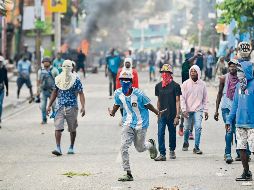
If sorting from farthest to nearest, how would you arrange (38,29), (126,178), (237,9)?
(38,29) < (237,9) < (126,178)

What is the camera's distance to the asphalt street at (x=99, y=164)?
480 inches

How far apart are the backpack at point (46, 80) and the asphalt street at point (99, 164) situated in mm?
996

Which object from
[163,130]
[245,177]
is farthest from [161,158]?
[245,177]

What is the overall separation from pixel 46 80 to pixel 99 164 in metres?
8.30

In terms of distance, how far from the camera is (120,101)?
12.7m

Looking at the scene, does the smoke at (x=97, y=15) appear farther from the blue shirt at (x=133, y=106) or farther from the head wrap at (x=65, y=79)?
the blue shirt at (x=133, y=106)

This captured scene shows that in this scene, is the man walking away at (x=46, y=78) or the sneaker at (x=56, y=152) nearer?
the sneaker at (x=56, y=152)

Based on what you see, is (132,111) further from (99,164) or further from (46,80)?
(46,80)

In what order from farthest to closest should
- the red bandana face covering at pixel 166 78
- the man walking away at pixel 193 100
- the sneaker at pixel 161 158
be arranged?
the man walking away at pixel 193 100
the red bandana face covering at pixel 166 78
the sneaker at pixel 161 158

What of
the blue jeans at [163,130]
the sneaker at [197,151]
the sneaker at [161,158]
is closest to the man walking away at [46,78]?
the sneaker at [197,151]

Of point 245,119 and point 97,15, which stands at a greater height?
point 97,15

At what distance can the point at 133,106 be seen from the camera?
1268cm

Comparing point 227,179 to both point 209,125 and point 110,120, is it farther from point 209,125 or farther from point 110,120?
point 110,120

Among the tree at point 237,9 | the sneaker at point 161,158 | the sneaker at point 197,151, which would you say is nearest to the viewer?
the sneaker at point 161,158
